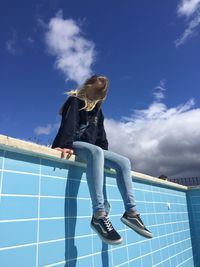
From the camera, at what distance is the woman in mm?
1941

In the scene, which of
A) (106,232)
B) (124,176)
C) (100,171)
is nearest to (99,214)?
(106,232)

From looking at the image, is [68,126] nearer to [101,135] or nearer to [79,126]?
[79,126]

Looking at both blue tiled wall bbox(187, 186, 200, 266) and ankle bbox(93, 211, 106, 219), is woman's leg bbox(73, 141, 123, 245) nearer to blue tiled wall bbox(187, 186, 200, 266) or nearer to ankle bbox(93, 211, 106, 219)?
ankle bbox(93, 211, 106, 219)

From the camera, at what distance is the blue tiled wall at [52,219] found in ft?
5.30

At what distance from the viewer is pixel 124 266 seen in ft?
8.59

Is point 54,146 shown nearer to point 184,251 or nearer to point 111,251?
point 111,251

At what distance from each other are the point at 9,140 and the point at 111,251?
1.41 m

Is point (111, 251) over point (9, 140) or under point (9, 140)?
under

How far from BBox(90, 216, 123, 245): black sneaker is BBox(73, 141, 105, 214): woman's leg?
69 mm

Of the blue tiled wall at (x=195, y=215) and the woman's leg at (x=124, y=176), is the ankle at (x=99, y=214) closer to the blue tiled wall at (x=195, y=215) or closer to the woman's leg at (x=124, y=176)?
the woman's leg at (x=124, y=176)

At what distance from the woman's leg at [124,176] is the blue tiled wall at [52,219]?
26 centimetres

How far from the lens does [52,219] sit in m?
1.92

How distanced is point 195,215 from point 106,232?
12.5 feet

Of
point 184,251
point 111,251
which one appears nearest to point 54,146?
point 111,251
